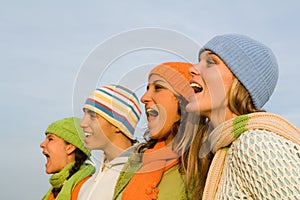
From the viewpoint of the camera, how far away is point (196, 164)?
2.81 metres

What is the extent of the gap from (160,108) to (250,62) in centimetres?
72

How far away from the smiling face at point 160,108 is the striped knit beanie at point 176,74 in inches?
1.3

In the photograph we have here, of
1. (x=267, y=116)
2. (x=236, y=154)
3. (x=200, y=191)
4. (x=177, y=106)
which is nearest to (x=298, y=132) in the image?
(x=267, y=116)

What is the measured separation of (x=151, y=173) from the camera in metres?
3.04

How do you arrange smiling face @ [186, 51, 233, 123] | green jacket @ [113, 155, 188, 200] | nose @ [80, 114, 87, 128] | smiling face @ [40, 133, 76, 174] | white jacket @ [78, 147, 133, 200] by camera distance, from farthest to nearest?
smiling face @ [40, 133, 76, 174] → nose @ [80, 114, 87, 128] → white jacket @ [78, 147, 133, 200] → green jacket @ [113, 155, 188, 200] → smiling face @ [186, 51, 233, 123]

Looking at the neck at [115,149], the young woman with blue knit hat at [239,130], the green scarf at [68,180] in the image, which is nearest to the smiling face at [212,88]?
the young woman with blue knit hat at [239,130]

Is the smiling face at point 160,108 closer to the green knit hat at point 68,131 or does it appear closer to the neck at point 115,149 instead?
the neck at point 115,149

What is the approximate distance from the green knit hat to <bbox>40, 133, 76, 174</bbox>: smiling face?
2.1 inches

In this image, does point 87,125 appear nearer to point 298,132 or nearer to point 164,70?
point 164,70

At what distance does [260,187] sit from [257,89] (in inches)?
24.4

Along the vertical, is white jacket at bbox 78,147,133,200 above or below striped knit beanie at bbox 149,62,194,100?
below

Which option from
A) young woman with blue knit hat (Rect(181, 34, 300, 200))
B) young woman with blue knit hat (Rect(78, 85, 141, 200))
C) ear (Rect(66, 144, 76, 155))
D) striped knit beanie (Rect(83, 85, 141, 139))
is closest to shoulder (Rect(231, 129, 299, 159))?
young woman with blue knit hat (Rect(181, 34, 300, 200))

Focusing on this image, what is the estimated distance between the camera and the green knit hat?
492 cm

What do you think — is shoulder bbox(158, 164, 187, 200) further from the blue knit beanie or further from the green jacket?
the blue knit beanie
